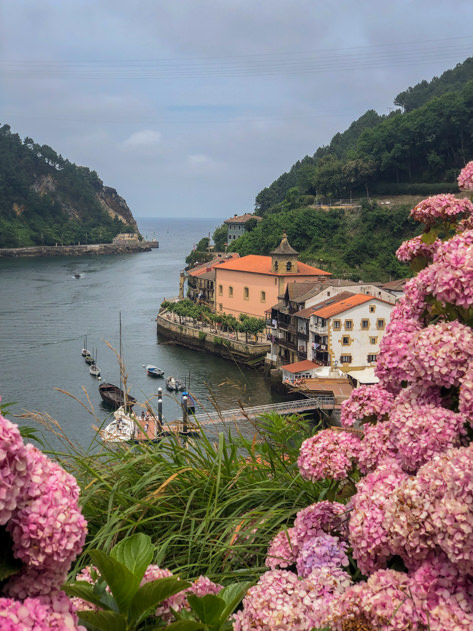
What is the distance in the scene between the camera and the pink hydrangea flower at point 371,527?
1.22 meters

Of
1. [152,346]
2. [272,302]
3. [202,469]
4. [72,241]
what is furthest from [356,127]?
[202,469]

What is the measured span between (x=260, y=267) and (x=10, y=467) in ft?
105

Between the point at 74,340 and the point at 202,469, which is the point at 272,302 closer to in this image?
the point at 74,340

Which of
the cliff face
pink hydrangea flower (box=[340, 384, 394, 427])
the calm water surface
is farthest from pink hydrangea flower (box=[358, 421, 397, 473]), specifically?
the cliff face

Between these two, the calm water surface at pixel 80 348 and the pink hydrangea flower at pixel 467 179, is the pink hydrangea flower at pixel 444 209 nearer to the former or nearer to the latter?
the pink hydrangea flower at pixel 467 179

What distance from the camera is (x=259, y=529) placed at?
6.10ft

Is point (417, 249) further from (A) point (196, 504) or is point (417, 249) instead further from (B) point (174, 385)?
(B) point (174, 385)

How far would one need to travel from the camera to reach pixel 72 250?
77.8 metres

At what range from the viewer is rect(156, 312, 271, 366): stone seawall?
28.1 metres

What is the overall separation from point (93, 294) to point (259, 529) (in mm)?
42677

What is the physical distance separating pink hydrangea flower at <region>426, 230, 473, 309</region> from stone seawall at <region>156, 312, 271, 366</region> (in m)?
24.8

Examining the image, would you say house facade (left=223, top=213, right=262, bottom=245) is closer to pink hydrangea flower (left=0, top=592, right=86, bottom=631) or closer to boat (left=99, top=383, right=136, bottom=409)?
boat (left=99, top=383, right=136, bottom=409)

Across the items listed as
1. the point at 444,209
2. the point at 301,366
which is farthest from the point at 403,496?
the point at 301,366

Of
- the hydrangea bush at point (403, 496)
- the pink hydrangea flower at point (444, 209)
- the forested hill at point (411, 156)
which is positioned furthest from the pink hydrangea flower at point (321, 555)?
the forested hill at point (411, 156)
